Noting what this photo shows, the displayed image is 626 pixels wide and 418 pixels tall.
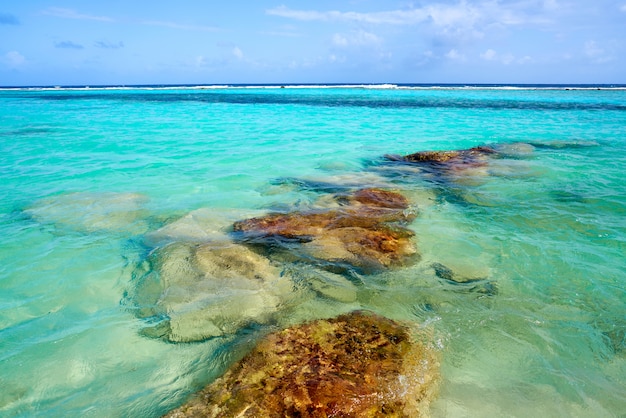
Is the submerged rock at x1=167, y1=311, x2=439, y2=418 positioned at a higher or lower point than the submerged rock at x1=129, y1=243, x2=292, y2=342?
higher

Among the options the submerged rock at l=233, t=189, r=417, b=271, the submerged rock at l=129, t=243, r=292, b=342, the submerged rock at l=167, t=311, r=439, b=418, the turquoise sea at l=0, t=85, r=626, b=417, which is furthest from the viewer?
the submerged rock at l=233, t=189, r=417, b=271

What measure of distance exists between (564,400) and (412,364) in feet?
4.36

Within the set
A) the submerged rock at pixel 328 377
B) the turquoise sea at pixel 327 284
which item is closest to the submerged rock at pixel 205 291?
the turquoise sea at pixel 327 284

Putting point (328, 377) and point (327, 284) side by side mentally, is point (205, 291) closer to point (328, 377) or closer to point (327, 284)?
point (327, 284)

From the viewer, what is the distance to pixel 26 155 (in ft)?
45.1

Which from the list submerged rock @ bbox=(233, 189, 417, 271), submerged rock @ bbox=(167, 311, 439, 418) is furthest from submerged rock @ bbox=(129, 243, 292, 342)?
submerged rock @ bbox=(167, 311, 439, 418)

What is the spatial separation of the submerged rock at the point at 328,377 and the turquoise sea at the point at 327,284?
267 mm

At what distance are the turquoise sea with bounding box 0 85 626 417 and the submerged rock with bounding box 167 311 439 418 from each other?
10.5 inches

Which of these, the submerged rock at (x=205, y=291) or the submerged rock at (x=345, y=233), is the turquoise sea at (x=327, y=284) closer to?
the submerged rock at (x=205, y=291)

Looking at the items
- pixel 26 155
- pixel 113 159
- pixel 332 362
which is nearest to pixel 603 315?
pixel 332 362

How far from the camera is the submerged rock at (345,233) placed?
223 inches

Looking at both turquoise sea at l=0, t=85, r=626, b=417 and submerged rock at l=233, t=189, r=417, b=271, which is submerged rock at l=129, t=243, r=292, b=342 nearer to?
turquoise sea at l=0, t=85, r=626, b=417

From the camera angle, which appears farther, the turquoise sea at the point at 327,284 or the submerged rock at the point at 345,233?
the submerged rock at the point at 345,233

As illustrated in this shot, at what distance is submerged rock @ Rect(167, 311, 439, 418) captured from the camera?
9.66 feet
